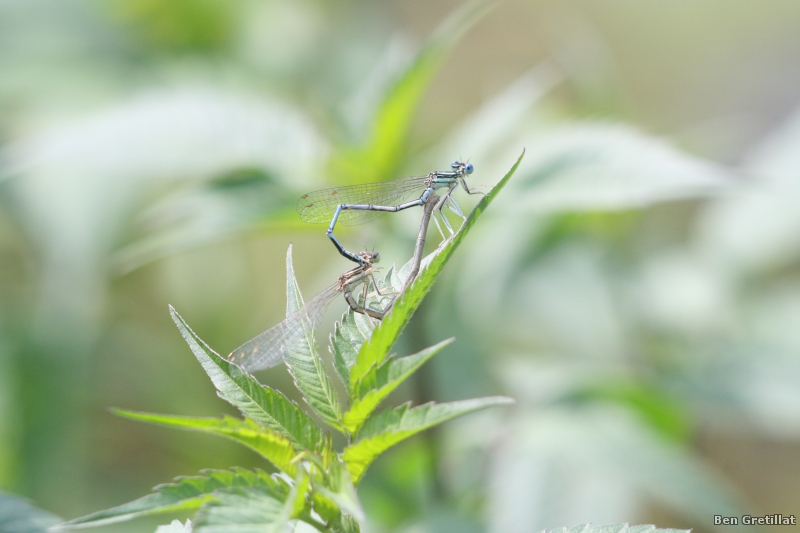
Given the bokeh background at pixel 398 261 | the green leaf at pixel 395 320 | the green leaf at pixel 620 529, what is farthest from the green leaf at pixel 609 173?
the green leaf at pixel 620 529

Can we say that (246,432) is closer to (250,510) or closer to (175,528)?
(250,510)

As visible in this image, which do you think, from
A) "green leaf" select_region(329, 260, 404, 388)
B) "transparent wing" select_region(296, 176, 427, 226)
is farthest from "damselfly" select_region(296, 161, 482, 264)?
"green leaf" select_region(329, 260, 404, 388)

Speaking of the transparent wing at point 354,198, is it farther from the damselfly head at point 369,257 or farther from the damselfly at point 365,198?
the damselfly head at point 369,257

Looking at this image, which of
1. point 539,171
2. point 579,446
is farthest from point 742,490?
point 539,171

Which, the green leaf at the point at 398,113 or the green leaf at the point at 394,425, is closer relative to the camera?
the green leaf at the point at 394,425

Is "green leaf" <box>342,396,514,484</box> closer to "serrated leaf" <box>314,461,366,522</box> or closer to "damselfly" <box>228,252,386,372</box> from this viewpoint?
"serrated leaf" <box>314,461,366,522</box>

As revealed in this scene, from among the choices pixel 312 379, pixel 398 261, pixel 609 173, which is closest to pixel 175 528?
pixel 312 379
